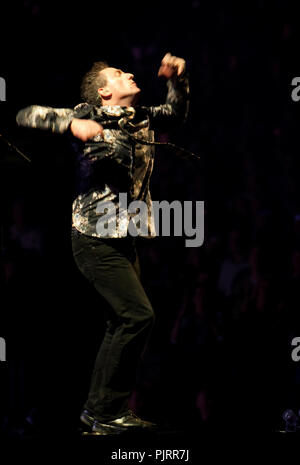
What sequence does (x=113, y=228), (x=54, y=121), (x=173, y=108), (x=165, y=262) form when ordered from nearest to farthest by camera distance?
1. (x=54, y=121)
2. (x=113, y=228)
3. (x=173, y=108)
4. (x=165, y=262)

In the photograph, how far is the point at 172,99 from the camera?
8.94 feet

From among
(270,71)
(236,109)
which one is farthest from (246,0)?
(236,109)

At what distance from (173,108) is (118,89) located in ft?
1.01

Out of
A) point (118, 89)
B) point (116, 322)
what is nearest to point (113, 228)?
point (116, 322)

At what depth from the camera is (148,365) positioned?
13.7ft

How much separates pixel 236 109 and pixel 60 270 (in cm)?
396

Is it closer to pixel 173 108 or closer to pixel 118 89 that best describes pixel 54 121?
pixel 118 89

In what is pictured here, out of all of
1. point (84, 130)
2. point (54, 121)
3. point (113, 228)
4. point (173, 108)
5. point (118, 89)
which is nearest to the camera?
point (84, 130)

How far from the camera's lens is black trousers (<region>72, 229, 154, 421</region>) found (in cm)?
232

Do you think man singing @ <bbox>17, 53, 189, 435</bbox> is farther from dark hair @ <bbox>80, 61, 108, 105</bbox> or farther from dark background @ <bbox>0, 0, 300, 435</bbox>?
dark background @ <bbox>0, 0, 300, 435</bbox>

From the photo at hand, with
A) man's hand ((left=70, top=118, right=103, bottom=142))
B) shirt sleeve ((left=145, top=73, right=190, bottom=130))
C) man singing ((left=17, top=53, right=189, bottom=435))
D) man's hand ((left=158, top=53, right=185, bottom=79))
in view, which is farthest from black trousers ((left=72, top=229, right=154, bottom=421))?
man's hand ((left=158, top=53, right=185, bottom=79))

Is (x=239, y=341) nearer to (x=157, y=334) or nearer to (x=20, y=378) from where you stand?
(x=157, y=334)

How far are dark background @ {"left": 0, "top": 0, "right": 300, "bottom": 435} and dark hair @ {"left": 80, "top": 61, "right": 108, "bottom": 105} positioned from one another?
1.77ft

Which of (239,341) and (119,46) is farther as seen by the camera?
(119,46)
